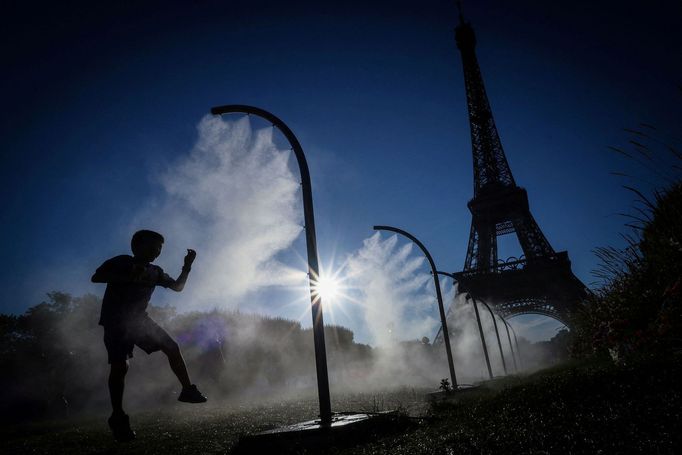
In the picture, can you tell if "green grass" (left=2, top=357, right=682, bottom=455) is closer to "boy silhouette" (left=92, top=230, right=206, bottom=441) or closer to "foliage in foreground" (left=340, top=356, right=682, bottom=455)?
"foliage in foreground" (left=340, top=356, right=682, bottom=455)

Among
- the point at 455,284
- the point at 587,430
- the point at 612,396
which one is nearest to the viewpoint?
the point at 587,430

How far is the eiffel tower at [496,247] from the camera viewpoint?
119ft

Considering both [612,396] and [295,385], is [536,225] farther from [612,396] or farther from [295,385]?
[612,396]

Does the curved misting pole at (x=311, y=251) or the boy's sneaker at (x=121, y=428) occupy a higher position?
the curved misting pole at (x=311, y=251)

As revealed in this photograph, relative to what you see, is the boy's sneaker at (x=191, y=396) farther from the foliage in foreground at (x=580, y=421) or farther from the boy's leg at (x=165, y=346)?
the foliage in foreground at (x=580, y=421)

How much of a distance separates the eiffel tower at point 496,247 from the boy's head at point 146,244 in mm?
32123

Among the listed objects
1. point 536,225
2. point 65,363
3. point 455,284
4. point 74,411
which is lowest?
point 74,411

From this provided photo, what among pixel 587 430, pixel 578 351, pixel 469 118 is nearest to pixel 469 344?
pixel 469 118

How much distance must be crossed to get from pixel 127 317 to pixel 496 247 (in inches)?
1755

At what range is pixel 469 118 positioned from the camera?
50219 mm

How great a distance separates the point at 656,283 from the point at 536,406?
3520 mm

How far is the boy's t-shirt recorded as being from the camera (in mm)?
4020

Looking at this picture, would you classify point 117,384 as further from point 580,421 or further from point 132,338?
point 580,421

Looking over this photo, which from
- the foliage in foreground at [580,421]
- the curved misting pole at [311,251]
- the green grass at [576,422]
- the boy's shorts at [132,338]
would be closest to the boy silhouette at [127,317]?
the boy's shorts at [132,338]
